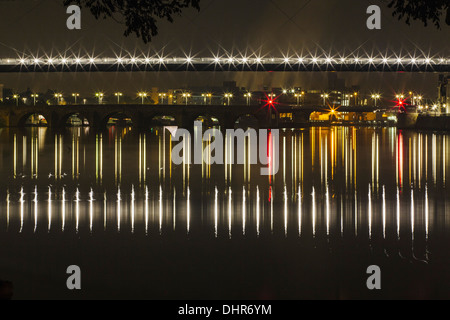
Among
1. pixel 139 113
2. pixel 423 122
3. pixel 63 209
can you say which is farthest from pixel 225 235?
pixel 139 113

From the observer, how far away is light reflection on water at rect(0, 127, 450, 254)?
43.3 feet

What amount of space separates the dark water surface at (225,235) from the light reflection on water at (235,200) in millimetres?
35

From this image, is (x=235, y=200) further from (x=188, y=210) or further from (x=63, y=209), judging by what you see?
(x=63, y=209)

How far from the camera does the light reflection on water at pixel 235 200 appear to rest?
43.3 ft

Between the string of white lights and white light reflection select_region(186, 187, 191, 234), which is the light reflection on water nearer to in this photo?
white light reflection select_region(186, 187, 191, 234)

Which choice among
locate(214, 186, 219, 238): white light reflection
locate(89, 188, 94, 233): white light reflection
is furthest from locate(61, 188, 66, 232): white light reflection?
locate(214, 186, 219, 238): white light reflection

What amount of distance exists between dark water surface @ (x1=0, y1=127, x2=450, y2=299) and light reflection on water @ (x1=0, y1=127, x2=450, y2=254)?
0.03m

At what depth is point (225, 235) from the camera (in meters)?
12.7

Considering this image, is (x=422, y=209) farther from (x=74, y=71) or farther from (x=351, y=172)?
(x=74, y=71)

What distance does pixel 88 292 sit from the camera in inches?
356

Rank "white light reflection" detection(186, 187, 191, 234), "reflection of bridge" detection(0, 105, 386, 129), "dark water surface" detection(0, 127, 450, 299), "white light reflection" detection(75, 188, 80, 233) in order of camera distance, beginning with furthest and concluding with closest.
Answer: "reflection of bridge" detection(0, 105, 386, 129) → "white light reflection" detection(75, 188, 80, 233) → "white light reflection" detection(186, 187, 191, 234) → "dark water surface" detection(0, 127, 450, 299)

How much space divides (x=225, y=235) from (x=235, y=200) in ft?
16.3
